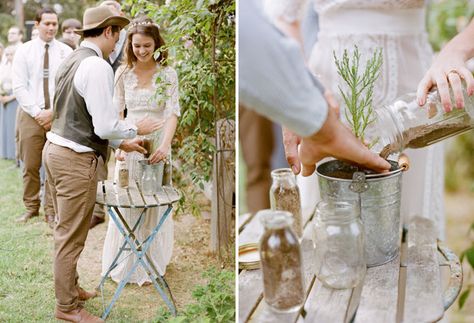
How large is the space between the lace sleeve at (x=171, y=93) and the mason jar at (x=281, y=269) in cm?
72

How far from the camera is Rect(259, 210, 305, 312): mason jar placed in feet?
5.00

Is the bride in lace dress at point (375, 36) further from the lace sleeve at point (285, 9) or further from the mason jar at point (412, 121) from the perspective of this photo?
the mason jar at point (412, 121)

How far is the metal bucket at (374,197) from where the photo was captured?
1.54 m

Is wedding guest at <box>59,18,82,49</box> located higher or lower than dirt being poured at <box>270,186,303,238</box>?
higher

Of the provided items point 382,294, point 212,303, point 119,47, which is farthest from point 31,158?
point 382,294

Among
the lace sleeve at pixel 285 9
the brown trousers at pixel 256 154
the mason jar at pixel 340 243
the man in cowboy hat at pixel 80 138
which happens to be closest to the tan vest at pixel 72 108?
the man in cowboy hat at pixel 80 138

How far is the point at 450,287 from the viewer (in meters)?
1.58

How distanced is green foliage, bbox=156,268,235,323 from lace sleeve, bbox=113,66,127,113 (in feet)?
2.14

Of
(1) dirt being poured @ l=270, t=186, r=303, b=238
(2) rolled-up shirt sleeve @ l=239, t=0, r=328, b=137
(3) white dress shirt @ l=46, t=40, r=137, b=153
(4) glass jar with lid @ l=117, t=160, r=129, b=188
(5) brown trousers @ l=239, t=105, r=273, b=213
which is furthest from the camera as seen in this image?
(5) brown trousers @ l=239, t=105, r=273, b=213

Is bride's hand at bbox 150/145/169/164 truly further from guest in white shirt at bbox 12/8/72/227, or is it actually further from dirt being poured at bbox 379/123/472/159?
dirt being poured at bbox 379/123/472/159

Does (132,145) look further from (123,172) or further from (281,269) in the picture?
(281,269)

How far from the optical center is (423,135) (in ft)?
5.60

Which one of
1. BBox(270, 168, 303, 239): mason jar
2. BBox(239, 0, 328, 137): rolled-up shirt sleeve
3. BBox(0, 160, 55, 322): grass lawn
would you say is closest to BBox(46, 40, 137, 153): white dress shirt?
BBox(0, 160, 55, 322): grass lawn

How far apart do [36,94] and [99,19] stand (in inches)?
13.8
